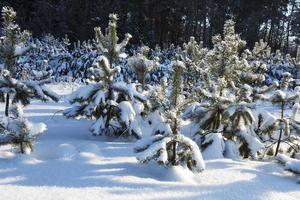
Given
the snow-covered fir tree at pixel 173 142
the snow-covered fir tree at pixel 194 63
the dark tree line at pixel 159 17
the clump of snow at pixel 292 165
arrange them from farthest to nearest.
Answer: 1. the dark tree line at pixel 159 17
2. the snow-covered fir tree at pixel 194 63
3. the clump of snow at pixel 292 165
4. the snow-covered fir tree at pixel 173 142

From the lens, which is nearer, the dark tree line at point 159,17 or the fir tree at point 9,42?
the fir tree at point 9,42

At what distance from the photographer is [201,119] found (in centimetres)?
765

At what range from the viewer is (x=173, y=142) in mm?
5578

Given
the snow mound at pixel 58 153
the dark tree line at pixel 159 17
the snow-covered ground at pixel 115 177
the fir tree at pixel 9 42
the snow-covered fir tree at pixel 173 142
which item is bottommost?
the snow-covered ground at pixel 115 177

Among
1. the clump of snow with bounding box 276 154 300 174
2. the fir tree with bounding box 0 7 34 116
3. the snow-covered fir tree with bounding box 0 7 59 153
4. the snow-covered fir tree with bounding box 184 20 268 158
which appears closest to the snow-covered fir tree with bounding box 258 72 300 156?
the snow-covered fir tree with bounding box 184 20 268 158

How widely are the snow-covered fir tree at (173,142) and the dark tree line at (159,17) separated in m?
25.9

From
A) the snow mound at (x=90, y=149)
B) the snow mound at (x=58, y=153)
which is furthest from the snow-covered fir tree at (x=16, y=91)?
the snow mound at (x=90, y=149)

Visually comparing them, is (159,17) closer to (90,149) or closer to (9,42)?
(9,42)

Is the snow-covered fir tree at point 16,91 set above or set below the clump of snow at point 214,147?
above

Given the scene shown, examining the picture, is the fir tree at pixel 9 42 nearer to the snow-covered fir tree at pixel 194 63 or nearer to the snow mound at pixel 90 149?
the snow mound at pixel 90 149

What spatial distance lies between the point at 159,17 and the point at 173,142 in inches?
1188

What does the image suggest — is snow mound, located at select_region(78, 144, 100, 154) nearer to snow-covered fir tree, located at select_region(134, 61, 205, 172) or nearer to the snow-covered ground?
the snow-covered ground

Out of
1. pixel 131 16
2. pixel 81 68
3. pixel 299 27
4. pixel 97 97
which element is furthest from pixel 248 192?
pixel 299 27

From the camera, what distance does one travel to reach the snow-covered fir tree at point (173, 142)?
17.5 ft
